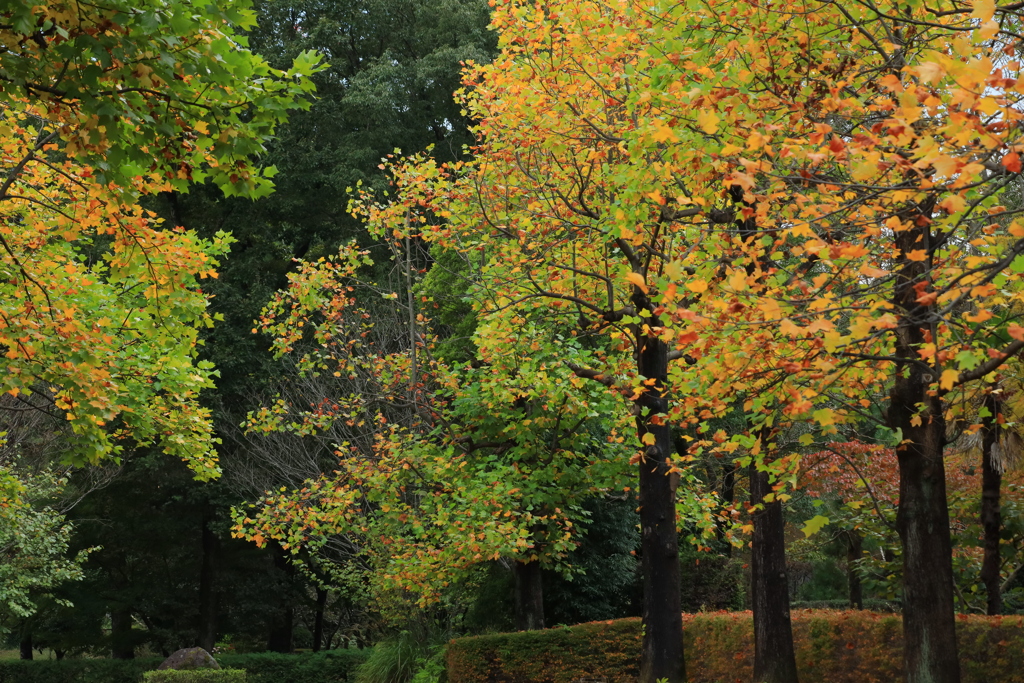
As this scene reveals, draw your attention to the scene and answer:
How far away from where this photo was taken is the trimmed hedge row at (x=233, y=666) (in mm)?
25156

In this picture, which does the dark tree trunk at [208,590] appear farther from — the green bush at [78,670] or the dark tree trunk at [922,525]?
the dark tree trunk at [922,525]

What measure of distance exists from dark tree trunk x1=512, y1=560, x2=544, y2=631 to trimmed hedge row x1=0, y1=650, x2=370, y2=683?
368 inches

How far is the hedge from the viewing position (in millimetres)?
10109

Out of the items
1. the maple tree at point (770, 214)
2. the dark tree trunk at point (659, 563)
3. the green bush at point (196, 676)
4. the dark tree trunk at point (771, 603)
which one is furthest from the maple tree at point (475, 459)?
the green bush at point (196, 676)

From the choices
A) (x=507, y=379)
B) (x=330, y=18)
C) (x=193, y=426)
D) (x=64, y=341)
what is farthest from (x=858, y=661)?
(x=330, y=18)

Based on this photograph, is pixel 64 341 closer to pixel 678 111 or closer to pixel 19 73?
pixel 19 73

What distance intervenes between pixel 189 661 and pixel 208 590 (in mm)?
7766

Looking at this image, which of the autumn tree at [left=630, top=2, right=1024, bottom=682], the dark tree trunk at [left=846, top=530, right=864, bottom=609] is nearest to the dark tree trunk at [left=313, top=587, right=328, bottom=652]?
the dark tree trunk at [left=846, top=530, right=864, bottom=609]

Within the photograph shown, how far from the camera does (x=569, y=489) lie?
14016 mm

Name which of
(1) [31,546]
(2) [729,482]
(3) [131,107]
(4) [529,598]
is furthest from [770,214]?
(1) [31,546]

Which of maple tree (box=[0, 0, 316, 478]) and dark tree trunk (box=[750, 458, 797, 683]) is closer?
maple tree (box=[0, 0, 316, 478])

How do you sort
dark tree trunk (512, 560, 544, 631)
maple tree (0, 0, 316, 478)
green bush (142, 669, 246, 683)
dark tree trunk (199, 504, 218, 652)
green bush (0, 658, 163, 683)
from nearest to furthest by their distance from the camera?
maple tree (0, 0, 316, 478) → dark tree trunk (512, 560, 544, 631) → green bush (142, 669, 246, 683) → green bush (0, 658, 163, 683) → dark tree trunk (199, 504, 218, 652)

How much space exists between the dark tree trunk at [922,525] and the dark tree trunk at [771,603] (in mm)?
2342

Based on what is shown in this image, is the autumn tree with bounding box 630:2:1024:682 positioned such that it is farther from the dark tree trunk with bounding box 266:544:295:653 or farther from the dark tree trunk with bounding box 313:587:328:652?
the dark tree trunk with bounding box 313:587:328:652
